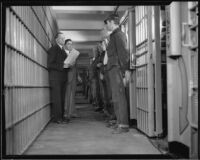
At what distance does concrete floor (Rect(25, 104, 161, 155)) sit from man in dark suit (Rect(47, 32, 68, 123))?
0.86 metres

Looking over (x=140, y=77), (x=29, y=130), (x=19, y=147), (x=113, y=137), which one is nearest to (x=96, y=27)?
(x=140, y=77)

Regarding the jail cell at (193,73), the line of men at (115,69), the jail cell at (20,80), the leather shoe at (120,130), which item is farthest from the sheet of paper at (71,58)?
the jail cell at (193,73)

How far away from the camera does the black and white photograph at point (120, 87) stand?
9.61 feet

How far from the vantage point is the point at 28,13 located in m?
4.02

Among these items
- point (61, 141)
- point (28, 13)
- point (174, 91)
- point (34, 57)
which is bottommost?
point (61, 141)

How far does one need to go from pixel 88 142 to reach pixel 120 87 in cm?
121

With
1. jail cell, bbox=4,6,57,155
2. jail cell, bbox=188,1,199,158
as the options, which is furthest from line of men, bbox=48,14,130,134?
jail cell, bbox=188,1,199,158

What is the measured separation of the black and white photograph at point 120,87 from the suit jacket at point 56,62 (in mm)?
21

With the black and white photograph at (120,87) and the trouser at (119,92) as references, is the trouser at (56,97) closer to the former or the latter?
the black and white photograph at (120,87)

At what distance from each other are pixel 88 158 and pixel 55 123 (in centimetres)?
355

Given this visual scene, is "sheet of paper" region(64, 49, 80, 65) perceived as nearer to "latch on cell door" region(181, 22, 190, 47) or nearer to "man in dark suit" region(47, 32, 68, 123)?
"man in dark suit" region(47, 32, 68, 123)

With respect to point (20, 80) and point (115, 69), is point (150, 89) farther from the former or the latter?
point (20, 80)

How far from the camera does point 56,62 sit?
6.35 metres

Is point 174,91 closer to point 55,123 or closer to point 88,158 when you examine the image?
point 88,158
